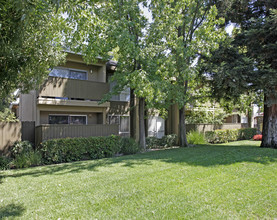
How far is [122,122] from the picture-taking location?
17.0 m

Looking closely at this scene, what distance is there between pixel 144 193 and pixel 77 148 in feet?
20.3

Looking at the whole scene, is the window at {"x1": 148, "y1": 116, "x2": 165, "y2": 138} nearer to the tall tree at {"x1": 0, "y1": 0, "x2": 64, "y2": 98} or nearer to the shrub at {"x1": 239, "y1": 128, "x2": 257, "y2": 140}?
the shrub at {"x1": 239, "y1": 128, "x2": 257, "y2": 140}

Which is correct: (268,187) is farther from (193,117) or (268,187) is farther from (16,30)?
(193,117)

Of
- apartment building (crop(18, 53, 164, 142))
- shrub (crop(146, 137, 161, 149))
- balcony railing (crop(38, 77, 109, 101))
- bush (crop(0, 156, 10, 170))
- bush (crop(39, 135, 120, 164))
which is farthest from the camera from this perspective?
shrub (crop(146, 137, 161, 149))

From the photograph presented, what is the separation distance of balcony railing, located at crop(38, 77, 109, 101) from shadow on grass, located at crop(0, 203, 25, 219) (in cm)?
839

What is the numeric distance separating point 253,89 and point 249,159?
19.0 feet

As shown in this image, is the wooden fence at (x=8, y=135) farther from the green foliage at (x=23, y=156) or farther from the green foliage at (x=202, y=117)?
the green foliage at (x=202, y=117)

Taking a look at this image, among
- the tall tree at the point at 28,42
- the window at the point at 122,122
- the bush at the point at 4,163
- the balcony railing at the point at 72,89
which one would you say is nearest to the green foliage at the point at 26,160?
the bush at the point at 4,163

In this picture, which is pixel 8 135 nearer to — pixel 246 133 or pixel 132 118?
pixel 132 118

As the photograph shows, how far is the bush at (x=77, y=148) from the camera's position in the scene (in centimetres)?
993

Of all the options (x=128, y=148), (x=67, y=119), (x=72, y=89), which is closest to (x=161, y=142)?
(x=128, y=148)

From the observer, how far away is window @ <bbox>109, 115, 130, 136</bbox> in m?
16.6

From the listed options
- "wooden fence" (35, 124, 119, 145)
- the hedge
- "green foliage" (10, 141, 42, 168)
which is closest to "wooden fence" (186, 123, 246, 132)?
the hedge

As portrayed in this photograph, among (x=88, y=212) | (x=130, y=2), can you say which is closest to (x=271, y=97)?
(x=130, y=2)
